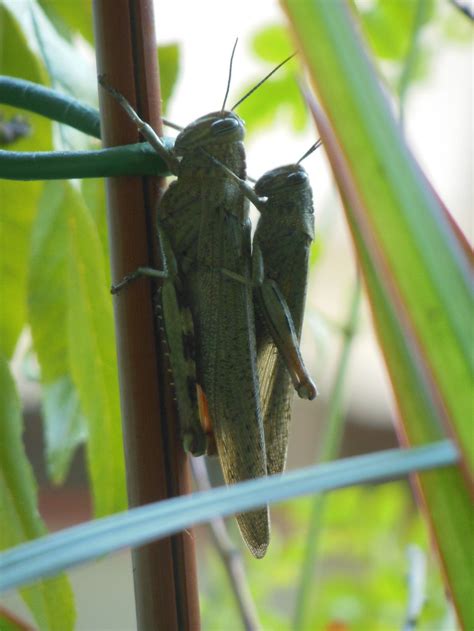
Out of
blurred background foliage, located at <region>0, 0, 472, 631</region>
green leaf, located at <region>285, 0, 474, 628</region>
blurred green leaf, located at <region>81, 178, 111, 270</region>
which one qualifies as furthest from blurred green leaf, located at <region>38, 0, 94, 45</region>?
green leaf, located at <region>285, 0, 474, 628</region>

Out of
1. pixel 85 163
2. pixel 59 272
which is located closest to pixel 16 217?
pixel 59 272

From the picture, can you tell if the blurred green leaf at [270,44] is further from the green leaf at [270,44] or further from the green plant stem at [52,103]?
the green plant stem at [52,103]

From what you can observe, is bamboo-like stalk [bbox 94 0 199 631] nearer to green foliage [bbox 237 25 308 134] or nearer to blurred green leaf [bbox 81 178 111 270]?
blurred green leaf [bbox 81 178 111 270]

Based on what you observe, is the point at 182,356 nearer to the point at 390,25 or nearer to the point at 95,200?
the point at 95,200

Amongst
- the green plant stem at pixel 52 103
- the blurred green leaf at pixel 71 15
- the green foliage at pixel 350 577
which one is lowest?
the green foliage at pixel 350 577

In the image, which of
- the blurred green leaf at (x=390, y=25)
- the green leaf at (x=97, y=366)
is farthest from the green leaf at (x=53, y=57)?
the blurred green leaf at (x=390, y=25)

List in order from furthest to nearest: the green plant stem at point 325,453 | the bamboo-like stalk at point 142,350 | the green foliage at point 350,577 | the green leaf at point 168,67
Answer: the green foliage at point 350,577 < the green plant stem at point 325,453 < the green leaf at point 168,67 < the bamboo-like stalk at point 142,350

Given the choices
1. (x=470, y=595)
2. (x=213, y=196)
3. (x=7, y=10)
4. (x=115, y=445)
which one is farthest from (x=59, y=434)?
(x=470, y=595)

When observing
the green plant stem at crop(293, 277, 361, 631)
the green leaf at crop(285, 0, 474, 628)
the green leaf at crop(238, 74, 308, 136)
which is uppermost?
the green leaf at crop(238, 74, 308, 136)
